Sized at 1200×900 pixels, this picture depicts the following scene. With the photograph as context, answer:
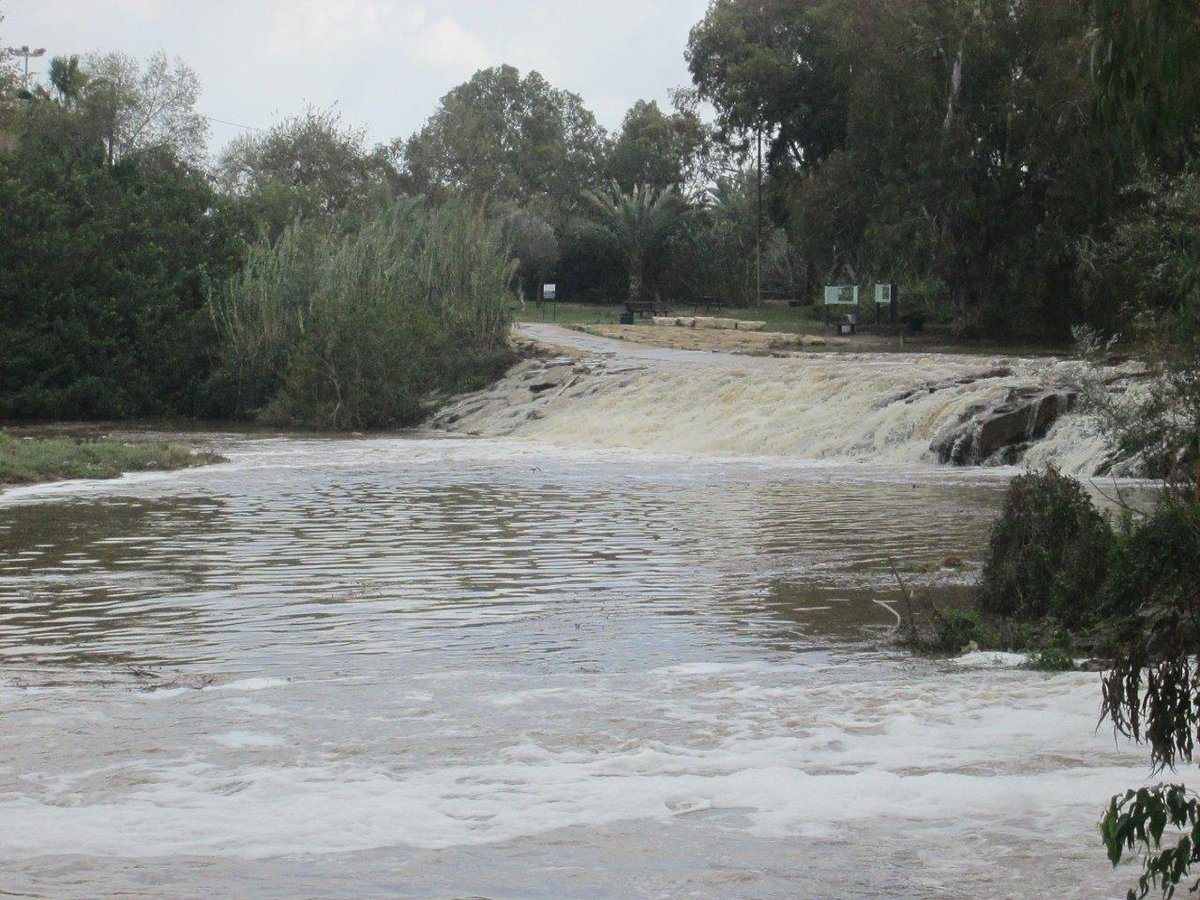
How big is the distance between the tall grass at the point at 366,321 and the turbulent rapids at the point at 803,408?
143 centimetres

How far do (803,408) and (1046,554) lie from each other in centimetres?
1629

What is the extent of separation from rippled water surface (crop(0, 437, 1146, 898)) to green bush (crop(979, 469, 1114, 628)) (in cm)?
87

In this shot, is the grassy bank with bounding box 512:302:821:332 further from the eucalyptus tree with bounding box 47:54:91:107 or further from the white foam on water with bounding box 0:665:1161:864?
the white foam on water with bounding box 0:665:1161:864

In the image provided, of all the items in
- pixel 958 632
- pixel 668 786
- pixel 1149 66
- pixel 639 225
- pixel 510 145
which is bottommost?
pixel 668 786

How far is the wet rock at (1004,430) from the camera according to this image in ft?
70.7

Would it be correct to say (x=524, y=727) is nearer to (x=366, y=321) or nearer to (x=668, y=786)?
(x=668, y=786)

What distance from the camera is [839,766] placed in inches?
260

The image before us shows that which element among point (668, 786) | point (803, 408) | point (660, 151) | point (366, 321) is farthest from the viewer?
point (660, 151)

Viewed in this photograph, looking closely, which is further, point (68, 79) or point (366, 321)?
point (68, 79)

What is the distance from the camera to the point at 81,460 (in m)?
20.8

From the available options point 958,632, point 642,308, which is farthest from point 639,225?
point 958,632

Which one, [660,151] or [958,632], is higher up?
[660,151]

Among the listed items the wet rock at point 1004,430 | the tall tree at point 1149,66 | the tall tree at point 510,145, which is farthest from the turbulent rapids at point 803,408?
the tall tree at point 510,145

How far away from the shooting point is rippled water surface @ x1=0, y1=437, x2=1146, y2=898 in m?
5.46
